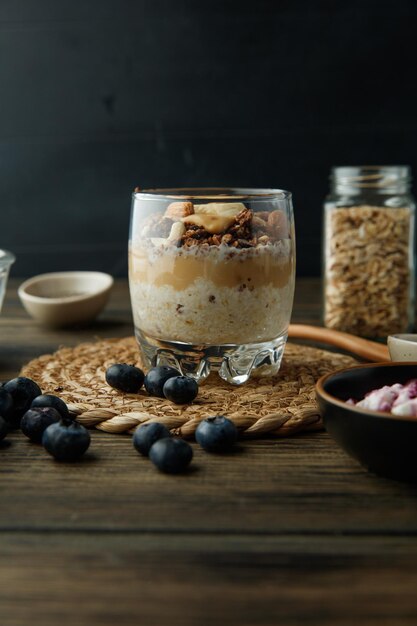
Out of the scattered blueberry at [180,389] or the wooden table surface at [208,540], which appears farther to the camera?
the scattered blueberry at [180,389]

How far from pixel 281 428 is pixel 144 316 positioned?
12.8 inches

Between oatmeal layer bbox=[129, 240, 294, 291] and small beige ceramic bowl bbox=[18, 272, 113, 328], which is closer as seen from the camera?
oatmeal layer bbox=[129, 240, 294, 291]

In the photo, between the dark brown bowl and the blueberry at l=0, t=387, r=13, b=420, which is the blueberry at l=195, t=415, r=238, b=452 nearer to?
the dark brown bowl

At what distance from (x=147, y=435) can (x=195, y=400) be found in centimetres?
19

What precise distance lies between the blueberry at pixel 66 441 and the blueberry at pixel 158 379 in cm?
20

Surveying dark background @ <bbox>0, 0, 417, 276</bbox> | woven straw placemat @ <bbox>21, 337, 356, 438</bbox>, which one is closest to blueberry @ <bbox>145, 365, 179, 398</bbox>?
woven straw placemat @ <bbox>21, 337, 356, 438</bbox>

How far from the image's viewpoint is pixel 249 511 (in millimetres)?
696

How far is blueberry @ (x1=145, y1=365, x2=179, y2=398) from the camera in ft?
3.33

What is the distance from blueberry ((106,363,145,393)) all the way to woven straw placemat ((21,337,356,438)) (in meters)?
0.01

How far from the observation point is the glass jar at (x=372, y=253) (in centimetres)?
142

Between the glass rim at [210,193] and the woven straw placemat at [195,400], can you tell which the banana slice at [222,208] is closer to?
the glass rim at [210,193]

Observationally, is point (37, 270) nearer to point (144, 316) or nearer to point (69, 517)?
point (144, 316)

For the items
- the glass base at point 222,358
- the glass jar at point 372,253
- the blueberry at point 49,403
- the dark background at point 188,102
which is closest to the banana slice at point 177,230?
the glass base at point 222,358

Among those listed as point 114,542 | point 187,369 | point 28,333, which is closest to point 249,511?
point 114,542
